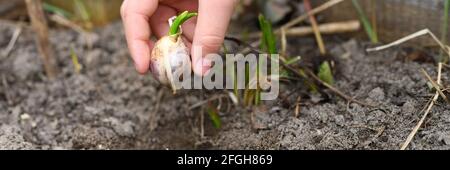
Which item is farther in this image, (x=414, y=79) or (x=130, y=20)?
(x=414, y=79)

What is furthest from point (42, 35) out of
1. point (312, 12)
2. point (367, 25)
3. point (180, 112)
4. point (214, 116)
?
point (367, 25)

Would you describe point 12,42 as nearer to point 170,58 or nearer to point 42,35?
point 42,35

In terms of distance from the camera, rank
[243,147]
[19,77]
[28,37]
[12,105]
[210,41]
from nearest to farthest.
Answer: [210,41] < [243,147] < [12,105] < [19,77] < [28,37]

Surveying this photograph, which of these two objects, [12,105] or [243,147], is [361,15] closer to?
[243,147]

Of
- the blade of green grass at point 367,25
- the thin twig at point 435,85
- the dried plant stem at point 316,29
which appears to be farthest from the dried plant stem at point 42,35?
the thin twig at point 435,85

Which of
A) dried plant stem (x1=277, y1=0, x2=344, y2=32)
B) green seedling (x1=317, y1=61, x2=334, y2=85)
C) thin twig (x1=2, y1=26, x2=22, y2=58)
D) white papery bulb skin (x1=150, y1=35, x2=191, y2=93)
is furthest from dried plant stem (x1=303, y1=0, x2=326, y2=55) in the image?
thin twig (x1=2, y1=26, x2=22, y2=58)

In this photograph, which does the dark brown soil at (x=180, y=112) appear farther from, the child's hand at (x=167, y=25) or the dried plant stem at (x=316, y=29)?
the child's hand at (x=167, y=25)

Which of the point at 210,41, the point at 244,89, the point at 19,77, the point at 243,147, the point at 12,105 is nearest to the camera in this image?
the point at 210,41
